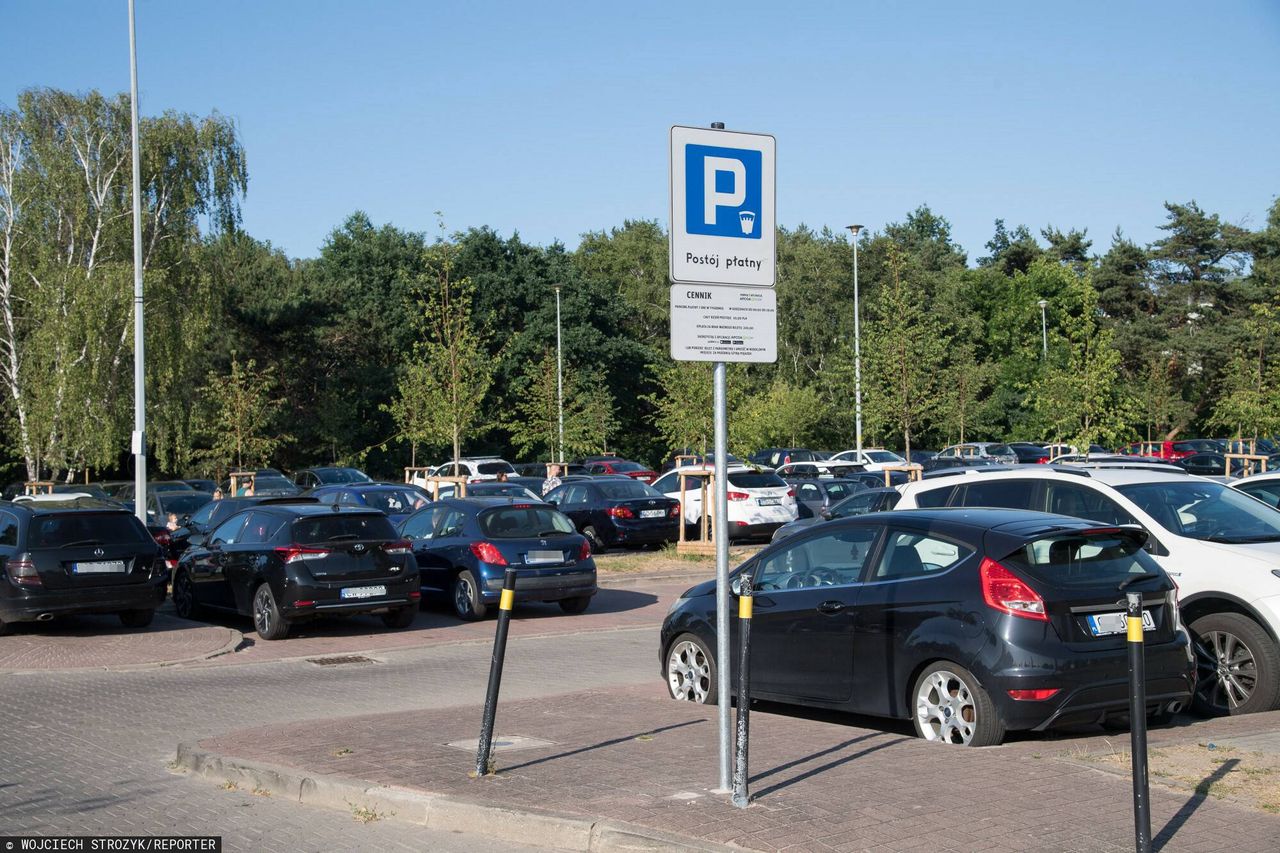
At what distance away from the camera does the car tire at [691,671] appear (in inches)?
400

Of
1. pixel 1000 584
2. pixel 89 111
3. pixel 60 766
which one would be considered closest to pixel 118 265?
pixel 89 111

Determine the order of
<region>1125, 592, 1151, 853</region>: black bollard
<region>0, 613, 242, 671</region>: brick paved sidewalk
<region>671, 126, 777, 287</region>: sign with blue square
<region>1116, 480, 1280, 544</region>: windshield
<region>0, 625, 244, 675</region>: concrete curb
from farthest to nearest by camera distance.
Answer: <region>0, 613, 242, 671</region>: brick paved sidewalk < <region>0, 625, 244, 675</region>: concrete curb < <region>1116, 480, 1280, 544</region>: windshield < <region>671, 126, 777, 287</region>: sign with blue square < <region>1125, 592, 1151, 853</region>: black bollard

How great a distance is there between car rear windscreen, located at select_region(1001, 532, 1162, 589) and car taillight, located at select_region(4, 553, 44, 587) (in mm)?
11636

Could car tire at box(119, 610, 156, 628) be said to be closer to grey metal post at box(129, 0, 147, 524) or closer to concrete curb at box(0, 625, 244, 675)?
concrete curb at box(0, 625, 244, 675)

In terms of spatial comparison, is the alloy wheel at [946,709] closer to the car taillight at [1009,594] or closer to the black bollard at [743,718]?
the car taillight at [1009,594]

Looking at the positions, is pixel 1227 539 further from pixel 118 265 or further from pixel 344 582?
pixel 118 265

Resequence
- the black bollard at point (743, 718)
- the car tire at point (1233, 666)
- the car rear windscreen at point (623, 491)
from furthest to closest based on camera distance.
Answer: the car rear windscreen at point (623, 491)
the car tire at point (1233, 666)
the black bollard at point (743, 718)

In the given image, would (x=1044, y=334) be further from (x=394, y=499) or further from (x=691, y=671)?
(x=691, y=671)

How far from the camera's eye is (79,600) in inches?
605

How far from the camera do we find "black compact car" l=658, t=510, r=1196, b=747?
8.03 m

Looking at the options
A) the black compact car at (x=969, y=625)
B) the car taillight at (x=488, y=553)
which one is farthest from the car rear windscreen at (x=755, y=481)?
the black compact car at (x=969, y=625)

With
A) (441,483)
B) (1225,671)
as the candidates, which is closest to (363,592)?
(1225,671)

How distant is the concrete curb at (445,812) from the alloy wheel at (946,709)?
9.33 ft

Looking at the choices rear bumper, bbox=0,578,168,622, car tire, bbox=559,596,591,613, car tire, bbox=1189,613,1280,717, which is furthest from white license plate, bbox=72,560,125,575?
car tire, bbox=1189,613,1280,717
